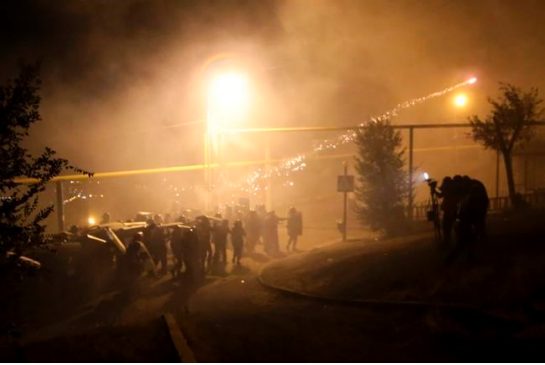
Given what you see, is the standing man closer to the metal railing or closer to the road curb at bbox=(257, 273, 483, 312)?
the metal railing

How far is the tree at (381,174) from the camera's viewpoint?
18.3 m

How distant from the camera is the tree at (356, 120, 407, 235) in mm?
18281

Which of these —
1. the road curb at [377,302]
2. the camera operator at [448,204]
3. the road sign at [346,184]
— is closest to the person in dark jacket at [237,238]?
the road sign at [346,184]

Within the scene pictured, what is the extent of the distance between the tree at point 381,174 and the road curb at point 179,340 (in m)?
10.9

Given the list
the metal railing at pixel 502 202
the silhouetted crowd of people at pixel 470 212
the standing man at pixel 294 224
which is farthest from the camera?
the metal railing at pixel 502 202

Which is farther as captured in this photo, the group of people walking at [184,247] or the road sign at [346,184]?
the road sign at [346,184]

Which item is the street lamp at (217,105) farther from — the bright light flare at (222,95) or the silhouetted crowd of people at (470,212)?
the silhouetted crowd of people at (470,212)

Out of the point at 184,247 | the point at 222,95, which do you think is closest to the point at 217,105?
the point at 222,95

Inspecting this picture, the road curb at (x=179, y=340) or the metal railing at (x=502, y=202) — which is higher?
the metal railing at (x=502, y=202)

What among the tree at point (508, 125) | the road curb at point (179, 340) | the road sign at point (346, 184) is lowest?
the road curb at point (179, 340)

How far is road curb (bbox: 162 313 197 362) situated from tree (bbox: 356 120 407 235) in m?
10.9

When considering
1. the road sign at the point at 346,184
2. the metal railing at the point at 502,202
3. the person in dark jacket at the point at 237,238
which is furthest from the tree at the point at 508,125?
the person in dark jacket at the point at 237,238

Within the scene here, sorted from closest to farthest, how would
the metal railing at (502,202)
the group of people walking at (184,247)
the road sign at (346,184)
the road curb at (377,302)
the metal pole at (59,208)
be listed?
the road curb at (377,302)
the group of people walking at (184,247)
the metal pole at (59,208)
the road sign at (346,184)
the metal railing at (502,202)

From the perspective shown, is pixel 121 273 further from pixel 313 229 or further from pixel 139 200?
pixel 139 200
